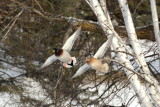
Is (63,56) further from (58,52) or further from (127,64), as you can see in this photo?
(127,64)

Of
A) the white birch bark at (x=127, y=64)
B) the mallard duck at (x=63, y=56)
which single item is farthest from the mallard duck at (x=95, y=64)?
the white birch bark at (x=127, y=64)

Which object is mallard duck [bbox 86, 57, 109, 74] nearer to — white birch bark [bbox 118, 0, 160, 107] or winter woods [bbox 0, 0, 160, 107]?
white birch bark [bbox 118, 0, 160, 107]

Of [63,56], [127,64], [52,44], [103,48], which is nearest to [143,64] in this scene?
[127,64]

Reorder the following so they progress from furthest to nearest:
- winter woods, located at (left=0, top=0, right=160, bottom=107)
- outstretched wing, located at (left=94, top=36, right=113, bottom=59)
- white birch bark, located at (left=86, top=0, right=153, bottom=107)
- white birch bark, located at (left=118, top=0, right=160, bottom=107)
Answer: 1. winter woods, located at (left=0, top=0, right=160, bottom=107)
2. white birch bark, located at (left=86, top=0, right=153, bottom=107)
3. white birch bark, located at (left=118, top=0, right=160, bottom=107)
4. outstretched wing, located at (left=94, top=36, right=113, bottom=59)

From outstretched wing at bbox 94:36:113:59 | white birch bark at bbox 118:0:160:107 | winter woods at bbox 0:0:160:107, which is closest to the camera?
outstretched wing at bbox 94:36:113:59

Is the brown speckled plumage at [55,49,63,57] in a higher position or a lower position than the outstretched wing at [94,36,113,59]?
higher

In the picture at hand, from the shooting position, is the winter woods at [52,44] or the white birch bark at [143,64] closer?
the white birch bark at [143,64]

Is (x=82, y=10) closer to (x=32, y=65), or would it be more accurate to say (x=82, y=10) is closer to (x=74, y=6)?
(x=74, y=6)

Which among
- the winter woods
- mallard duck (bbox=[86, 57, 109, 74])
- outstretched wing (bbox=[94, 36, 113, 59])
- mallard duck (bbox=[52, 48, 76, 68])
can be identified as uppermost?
the winter woods

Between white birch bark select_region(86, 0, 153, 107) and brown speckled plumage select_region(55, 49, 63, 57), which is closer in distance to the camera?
brown speckled plumage select_region(55, 49, 63, 57)

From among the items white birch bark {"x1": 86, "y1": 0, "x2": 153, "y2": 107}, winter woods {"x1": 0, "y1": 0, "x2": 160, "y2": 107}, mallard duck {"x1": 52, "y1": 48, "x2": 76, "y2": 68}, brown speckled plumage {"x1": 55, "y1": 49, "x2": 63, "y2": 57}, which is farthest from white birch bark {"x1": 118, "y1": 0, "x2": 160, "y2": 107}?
winter woods {"x1": 0, "y1": 0, "x2": 160, "y2": 107}

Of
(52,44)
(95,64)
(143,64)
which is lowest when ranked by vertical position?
(95,64)

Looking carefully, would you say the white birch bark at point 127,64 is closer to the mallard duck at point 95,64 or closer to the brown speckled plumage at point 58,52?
the mallard duck at point 95,64

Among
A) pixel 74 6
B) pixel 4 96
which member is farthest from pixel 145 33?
pixel 4 96
